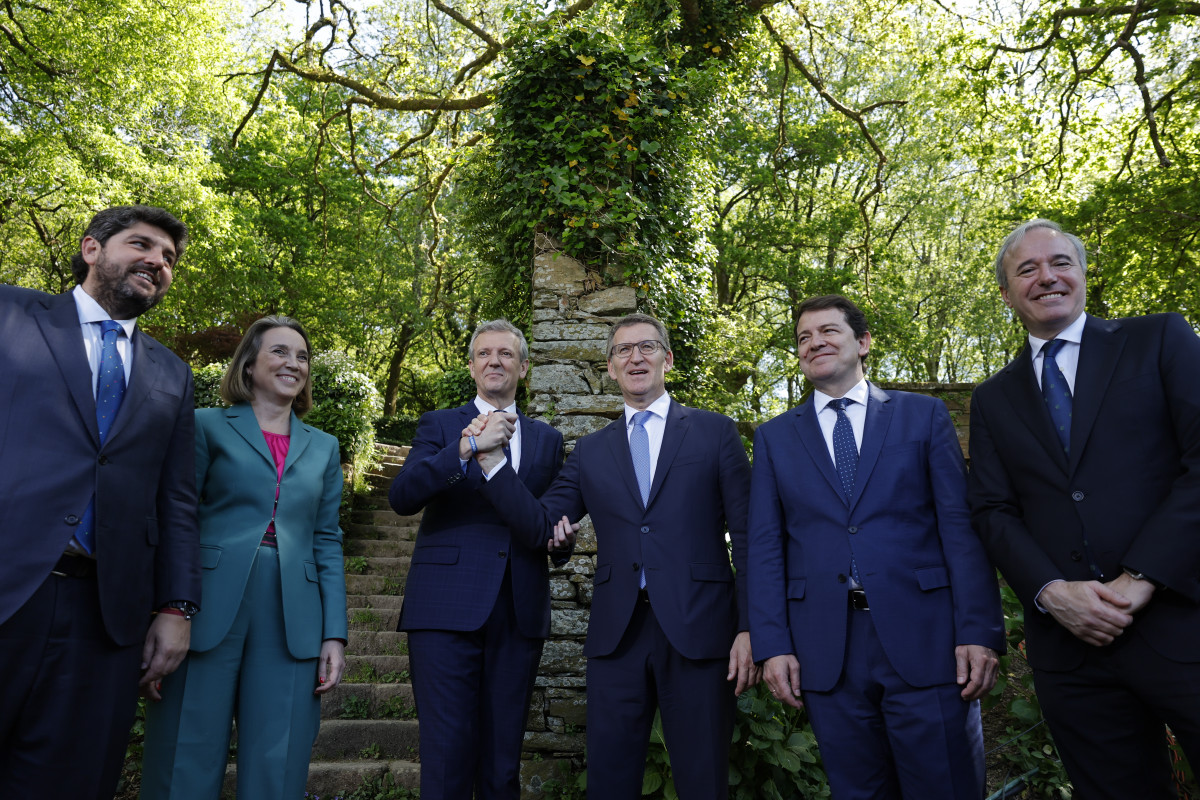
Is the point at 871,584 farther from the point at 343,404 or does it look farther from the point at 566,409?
the point at 343,404

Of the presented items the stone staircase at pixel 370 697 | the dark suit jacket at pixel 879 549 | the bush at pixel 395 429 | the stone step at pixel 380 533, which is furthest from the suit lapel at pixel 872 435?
the bush at pixel 395 429

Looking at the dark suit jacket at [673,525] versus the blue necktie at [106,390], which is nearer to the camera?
the blue necktie at [106,390]

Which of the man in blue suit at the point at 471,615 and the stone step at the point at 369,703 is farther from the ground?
the man in blue suit at the point at 471,615

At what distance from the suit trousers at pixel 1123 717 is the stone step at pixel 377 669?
4035mm

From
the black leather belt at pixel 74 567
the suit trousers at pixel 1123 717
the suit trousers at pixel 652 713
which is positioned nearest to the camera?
the suit trousers at pixel 1123 717

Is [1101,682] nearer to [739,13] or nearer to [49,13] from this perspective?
[739,13]

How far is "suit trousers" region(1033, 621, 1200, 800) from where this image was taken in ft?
6.39

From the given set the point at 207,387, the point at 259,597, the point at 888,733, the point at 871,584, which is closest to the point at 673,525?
the point at 871,584

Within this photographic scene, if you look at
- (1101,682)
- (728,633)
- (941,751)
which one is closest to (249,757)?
(728,633)

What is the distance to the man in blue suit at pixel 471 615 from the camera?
2613 millimetres

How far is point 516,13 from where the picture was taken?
6.11m

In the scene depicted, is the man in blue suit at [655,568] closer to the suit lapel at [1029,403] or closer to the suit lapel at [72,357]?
the suit lapel at [1029,403]

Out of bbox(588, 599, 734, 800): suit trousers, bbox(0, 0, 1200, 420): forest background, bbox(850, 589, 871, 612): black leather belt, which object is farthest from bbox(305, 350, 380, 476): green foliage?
A: bbox(850, 589, 871, 612): black leather belt

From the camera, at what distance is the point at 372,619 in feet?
19.2
